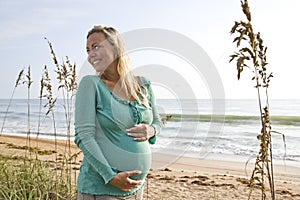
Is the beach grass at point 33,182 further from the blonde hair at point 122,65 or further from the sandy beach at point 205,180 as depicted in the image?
the blonde hair at point 122,65

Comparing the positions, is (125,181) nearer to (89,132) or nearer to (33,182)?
(89,132)

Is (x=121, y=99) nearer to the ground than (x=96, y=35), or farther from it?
nearer to the ground

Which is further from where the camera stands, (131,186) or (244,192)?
(244,192)

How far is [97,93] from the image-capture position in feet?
6.21

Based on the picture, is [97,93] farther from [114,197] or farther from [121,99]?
[114,197]

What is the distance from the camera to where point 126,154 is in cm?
196

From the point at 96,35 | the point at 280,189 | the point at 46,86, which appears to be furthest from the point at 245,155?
the point at 96,35

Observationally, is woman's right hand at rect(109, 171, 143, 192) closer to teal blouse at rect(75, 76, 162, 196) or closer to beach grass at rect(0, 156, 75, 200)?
teal blouse at rect(75, 76, 162, 196)

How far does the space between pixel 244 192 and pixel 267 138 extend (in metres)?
4.86

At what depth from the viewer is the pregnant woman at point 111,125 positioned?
72.4 inches

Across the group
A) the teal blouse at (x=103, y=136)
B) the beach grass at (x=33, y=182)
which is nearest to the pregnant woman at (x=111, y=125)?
the teal blouse at (x=103, y=136)

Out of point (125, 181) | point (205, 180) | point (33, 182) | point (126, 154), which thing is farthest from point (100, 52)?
point (205, 180)

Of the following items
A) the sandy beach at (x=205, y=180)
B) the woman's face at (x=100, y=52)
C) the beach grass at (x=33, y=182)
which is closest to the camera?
the woman's face at (x=100, y=52)

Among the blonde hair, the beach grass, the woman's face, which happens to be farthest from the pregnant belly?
the beach grass
